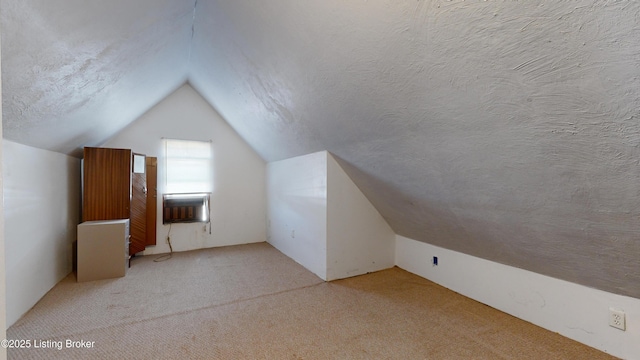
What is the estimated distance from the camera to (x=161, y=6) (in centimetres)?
207

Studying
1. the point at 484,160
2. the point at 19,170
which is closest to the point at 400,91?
the point at 484,160

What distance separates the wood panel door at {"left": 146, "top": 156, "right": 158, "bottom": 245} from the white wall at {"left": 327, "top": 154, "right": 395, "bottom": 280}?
2.88 meters

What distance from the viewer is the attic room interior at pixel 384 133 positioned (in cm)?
114

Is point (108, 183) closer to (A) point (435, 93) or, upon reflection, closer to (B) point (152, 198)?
(B) point (152, 198)

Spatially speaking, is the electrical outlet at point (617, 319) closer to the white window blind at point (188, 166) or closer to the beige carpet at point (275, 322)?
the beige carpet at point (275, 322)

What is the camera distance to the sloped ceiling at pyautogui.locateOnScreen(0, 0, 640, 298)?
1072 millimetres

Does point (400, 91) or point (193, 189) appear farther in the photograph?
point (193, 189)

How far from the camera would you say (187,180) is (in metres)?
4.40

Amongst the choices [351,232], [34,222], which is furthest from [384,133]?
[34,222]

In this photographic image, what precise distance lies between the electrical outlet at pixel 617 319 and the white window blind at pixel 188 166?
4.78 meters

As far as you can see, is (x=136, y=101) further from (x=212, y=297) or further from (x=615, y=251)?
(x=615, y=251)

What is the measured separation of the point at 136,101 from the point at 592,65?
4106 mm

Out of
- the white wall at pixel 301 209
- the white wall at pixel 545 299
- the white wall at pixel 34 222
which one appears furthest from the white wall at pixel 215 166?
the white wall at pixel 545 299

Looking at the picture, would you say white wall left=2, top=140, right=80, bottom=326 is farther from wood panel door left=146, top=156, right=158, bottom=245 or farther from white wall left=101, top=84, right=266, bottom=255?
white wall left=101, top=84, right=266, bottom=255
